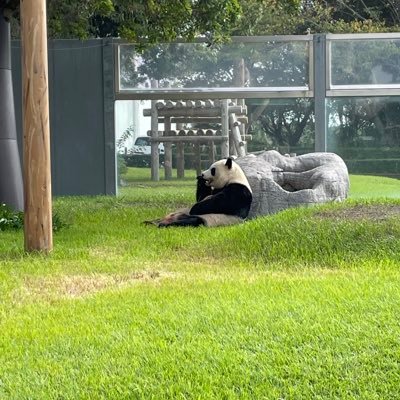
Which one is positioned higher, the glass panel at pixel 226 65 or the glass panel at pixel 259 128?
the glass panel at pixel 226 65

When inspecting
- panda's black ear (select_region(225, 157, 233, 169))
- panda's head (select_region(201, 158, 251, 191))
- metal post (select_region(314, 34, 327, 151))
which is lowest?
panda's head (select_region(201, 158, 251, 191))

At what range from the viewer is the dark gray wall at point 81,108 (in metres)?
17.5

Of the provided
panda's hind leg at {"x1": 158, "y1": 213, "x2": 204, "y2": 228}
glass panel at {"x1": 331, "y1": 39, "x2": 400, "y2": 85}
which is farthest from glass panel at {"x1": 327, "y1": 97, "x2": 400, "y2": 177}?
panda's hind leg at {"x1": 158, "y1": 213, "x2": 204, "y2": 228}

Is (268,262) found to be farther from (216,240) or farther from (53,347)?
(53,347)

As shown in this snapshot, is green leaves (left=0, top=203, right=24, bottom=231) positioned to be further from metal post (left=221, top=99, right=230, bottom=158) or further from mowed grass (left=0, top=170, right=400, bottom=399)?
metal post (left=221, top=99, right=230, bottom=158)

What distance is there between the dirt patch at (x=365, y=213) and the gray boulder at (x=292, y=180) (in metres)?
1.51

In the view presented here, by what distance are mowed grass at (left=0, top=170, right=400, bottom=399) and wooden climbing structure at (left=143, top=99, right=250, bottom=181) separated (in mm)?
6262

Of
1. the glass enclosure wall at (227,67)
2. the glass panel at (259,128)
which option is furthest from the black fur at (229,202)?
the glass enclosure wall at (227,67)

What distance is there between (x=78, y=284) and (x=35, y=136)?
2072 mm

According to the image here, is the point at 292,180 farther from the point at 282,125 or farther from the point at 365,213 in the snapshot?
the point at 282,125

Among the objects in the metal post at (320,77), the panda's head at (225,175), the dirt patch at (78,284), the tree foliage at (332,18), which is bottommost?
the dirt patch at (78,284)

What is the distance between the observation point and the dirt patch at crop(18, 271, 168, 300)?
7.29 metres

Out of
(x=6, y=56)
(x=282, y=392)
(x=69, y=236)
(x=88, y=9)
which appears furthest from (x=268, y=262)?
(x=88, y=9)

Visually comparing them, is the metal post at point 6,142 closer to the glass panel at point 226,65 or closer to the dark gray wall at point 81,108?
the dark gray wall at point 81,108
